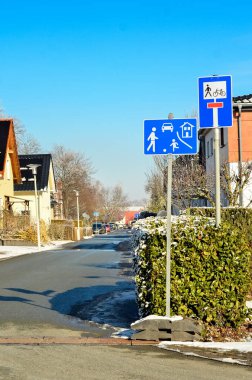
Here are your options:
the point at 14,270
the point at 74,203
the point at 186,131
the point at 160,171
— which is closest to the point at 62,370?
the point at 186,131

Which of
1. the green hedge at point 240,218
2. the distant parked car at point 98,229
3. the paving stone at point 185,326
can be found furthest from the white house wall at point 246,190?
the distant parked car at point 98,229

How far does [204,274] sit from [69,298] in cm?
510

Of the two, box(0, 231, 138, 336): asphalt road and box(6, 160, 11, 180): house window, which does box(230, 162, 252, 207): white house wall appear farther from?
box(6, 160, 11, 180): house window

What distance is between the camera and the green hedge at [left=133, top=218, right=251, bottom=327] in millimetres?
7555

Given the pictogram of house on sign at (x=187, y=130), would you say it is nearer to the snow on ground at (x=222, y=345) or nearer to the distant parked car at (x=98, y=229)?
the snow on ground at (x=222, y=345)

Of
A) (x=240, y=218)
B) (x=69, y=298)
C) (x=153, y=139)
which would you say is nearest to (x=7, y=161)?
(x=69, y=298)

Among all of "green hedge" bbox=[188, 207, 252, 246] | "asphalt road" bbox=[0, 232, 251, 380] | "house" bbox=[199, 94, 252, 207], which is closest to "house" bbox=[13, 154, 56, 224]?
"house" bbox=[199, 94, 252, 207]

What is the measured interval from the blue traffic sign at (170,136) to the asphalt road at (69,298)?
280cm

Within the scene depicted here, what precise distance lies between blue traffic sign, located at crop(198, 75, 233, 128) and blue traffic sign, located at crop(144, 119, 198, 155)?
0.76ft

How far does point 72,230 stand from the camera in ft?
168

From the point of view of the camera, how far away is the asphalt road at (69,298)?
9.23m

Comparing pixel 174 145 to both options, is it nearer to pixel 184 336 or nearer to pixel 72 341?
pixel 184 336

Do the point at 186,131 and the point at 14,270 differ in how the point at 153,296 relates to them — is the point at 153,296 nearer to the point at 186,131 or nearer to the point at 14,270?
the point at 186,131

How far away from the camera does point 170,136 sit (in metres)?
7.96
